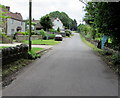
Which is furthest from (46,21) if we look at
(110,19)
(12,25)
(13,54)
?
(13,54)

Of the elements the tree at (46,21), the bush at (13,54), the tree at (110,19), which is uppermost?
the tree at (46,21)

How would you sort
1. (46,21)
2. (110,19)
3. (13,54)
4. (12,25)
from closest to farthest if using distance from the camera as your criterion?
1. (13,54)
2. (110,19)
3. (12,25)
4. (46,21)

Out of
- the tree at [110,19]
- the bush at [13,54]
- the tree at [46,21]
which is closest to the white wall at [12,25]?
the tree at [46,21]

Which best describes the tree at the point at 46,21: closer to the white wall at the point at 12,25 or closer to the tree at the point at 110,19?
the white wall at the point at 12,25

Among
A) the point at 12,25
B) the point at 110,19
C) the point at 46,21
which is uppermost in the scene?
the point at 46,21

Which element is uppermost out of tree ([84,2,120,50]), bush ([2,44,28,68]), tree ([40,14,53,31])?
tree ([40,14,53,31])

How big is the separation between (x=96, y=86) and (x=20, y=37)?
91.7ft

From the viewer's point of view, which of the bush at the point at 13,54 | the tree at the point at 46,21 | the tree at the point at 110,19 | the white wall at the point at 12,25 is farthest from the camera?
the tree at the point at 46,21

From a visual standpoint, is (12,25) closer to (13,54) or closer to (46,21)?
(46,21)

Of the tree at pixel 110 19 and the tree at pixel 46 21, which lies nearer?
the tree at pixel 110 19

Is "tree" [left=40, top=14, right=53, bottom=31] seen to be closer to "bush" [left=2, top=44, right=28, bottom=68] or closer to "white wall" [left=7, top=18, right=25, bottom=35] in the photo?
"white wall" [left=7, top=18, right=25, bottom=35]

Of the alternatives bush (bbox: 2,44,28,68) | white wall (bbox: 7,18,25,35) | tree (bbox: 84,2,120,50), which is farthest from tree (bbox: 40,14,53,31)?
bush (bbox: 2,44,28,68)

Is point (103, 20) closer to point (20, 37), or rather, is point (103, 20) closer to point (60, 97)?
point (60, 97)

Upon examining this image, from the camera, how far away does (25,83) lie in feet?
20.0
